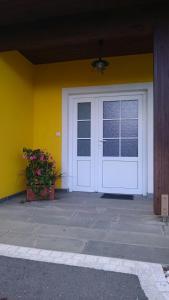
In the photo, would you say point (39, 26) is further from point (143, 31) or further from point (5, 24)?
point (143, 31)

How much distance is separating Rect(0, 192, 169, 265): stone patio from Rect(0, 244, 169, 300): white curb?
0.10 m

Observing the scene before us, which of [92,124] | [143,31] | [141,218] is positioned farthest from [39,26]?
[141,218]

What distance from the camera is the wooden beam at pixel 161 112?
319cm

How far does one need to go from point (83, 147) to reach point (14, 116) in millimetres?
1403

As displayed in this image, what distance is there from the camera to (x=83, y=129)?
518 cm

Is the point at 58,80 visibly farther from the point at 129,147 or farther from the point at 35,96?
the point at 129,147

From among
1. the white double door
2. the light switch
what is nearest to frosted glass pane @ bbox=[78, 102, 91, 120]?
the white double door

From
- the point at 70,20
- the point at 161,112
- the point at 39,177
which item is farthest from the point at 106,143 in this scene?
the point at 70,20

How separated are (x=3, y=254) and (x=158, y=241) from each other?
4.65 ft

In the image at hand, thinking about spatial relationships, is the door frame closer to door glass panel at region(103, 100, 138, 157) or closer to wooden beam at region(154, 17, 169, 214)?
door glass panel at region(103, 100, 138, 157)

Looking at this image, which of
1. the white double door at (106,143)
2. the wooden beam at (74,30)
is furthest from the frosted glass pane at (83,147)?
the wooden beam at (74,30)

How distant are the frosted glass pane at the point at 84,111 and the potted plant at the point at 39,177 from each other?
→ 1109 mm

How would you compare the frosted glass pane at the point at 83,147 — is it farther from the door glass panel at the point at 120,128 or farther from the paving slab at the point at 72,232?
the paving slab at the point at 72,232

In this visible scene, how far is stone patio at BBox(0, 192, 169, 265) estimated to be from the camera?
239cm
